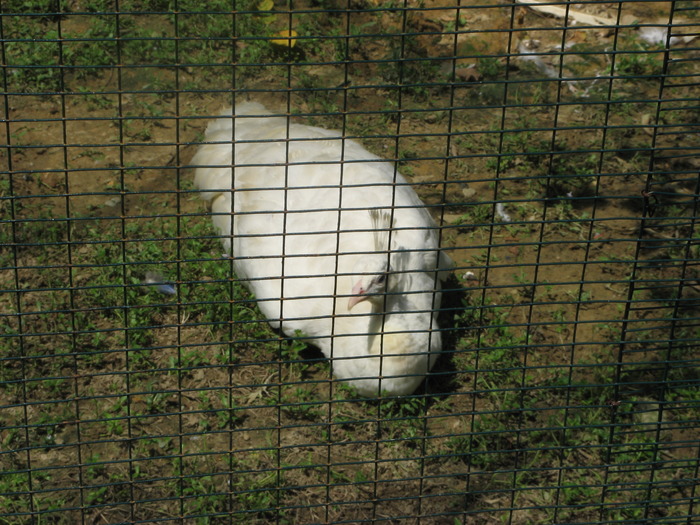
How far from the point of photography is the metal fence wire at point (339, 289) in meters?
3.14

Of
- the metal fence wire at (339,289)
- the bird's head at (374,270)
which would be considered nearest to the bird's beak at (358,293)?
the bird's head at (374,270)

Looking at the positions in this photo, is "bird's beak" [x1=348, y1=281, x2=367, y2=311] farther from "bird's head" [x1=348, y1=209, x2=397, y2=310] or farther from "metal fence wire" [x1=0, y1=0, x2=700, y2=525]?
"metal fence wire" [x1=0, y1=0, x2=700, y2=525]

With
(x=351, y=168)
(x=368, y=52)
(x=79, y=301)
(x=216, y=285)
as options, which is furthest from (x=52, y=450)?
(x=368, y=52)

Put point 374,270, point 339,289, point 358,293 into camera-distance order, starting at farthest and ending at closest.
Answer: point 339,289 → point 374,270 → point 358,293

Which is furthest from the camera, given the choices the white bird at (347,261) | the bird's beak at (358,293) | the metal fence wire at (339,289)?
the white bird at (347,261)

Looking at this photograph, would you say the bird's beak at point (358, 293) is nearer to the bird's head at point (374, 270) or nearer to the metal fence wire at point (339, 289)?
the bird's head at point (374, 270)

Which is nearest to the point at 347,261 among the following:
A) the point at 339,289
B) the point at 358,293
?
the point at 339,289

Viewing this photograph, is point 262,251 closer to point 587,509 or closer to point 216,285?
point 216,285

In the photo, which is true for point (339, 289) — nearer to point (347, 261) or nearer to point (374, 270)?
point (347, 261)

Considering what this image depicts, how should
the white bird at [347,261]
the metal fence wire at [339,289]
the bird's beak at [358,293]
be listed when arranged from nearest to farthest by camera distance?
1. the metal fence wire at [339,289]
2. the bird's beak at [358,293]
3. the white bird at [347,261]

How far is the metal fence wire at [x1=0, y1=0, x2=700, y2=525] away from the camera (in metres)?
3.14

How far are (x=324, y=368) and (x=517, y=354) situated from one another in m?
1.10

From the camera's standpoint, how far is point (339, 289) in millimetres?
4574

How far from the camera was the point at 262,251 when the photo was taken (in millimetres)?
4852
